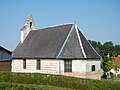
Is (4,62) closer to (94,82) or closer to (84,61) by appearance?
(84,61)

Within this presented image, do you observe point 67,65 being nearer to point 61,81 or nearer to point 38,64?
point 38,64

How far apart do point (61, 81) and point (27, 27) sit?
70.6 ft

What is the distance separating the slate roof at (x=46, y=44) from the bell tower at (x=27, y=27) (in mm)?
780

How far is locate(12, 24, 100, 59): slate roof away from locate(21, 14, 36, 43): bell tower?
78 cm

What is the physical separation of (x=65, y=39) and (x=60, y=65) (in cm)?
414

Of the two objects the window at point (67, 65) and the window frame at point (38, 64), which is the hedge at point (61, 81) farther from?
the window frame at point (38, 64)

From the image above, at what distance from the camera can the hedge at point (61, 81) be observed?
21798 mm

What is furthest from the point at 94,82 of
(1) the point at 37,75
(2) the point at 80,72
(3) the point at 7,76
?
(3) the point at 7,76

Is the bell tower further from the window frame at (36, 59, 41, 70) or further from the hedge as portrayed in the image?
the hedge

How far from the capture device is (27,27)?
1724 inches

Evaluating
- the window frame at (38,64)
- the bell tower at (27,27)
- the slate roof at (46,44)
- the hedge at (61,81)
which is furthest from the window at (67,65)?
the bell tower at (27,27)

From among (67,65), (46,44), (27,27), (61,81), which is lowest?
(61,81)

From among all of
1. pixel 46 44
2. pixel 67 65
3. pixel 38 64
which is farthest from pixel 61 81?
pixel 46 44

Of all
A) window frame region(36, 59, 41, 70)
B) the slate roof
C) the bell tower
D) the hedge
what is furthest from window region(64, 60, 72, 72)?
the bell tower
